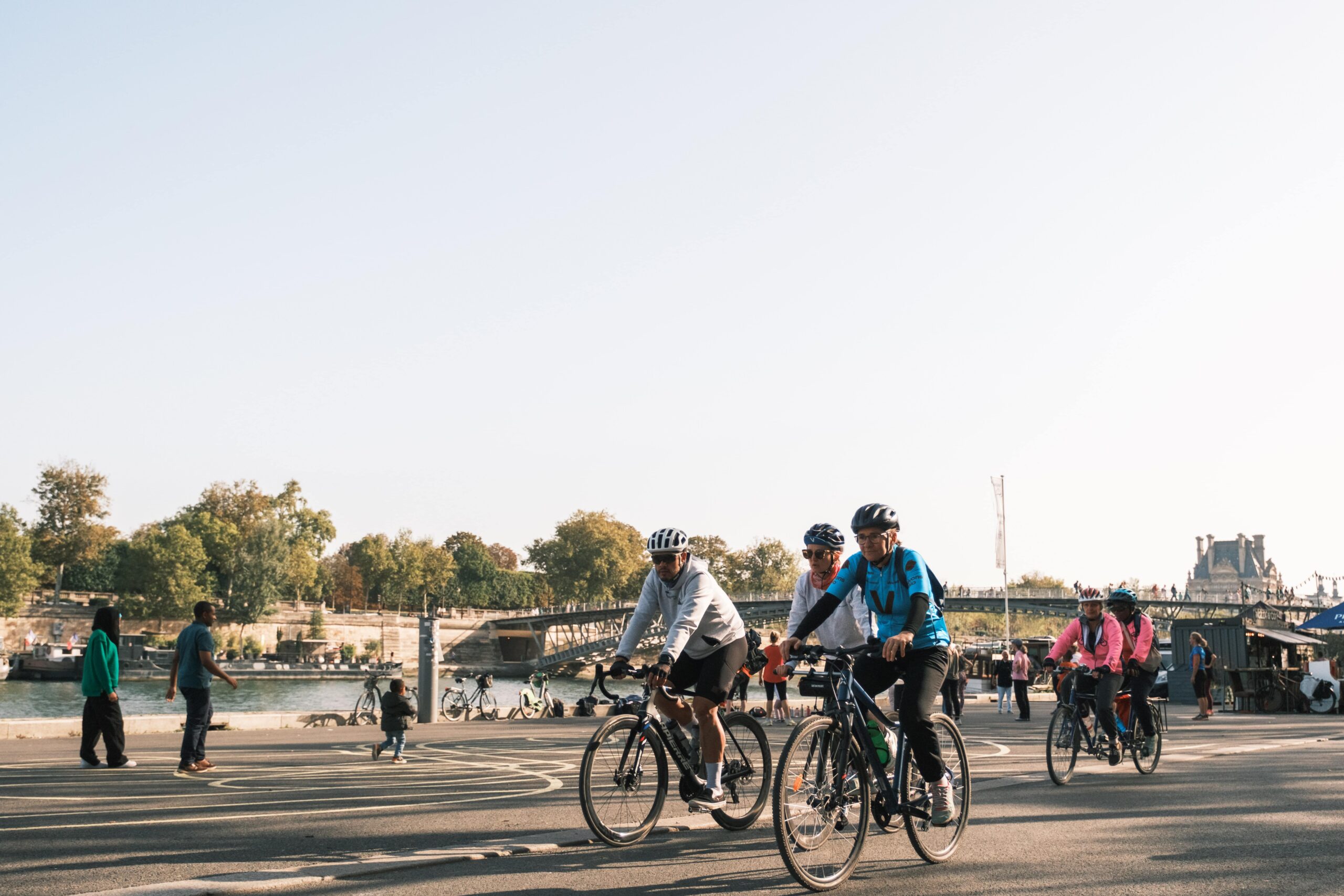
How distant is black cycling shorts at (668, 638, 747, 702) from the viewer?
6.59 m

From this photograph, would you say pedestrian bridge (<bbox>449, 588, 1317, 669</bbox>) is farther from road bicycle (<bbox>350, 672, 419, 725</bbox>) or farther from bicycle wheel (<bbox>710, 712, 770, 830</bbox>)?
bicycle wheel (<bbox>710, 712, 770, 830</bbox>)

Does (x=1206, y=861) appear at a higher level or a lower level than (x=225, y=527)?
lower

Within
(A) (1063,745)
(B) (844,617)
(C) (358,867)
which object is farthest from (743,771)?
(A) (1063,745)

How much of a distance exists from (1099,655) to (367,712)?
13.0 metres

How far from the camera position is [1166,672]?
28109mm

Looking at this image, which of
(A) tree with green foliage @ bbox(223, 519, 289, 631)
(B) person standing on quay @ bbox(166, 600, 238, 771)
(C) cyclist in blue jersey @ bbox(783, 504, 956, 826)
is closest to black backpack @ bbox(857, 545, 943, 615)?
(C) cyclist in blue jersey @ bbox(783, 504, 956, 826)

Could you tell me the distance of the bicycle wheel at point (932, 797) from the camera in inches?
232

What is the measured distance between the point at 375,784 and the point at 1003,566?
59336mm

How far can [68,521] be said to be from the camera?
279 feet

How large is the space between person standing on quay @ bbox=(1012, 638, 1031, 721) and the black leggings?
17.1 metres

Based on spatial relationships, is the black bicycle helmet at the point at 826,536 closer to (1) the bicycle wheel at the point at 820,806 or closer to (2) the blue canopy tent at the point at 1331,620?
(1) the bicycle wheel at the point at 820,806

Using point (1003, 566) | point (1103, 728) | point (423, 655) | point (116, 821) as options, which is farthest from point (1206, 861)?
point (1003, 566)

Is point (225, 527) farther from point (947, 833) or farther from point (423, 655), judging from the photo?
point (947, 833)

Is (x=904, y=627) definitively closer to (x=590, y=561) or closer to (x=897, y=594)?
(x=897, y=594)
